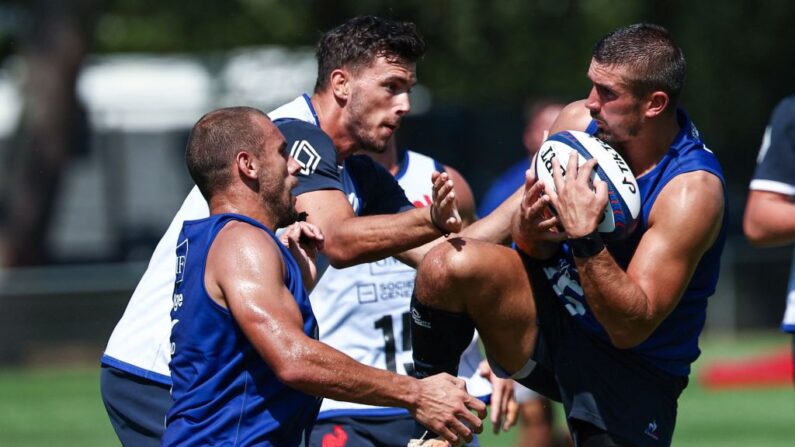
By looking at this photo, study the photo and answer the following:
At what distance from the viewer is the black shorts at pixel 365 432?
6375mm

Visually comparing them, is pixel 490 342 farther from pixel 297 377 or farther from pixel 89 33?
pixel 89 33

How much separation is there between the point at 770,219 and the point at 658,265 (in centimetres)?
195

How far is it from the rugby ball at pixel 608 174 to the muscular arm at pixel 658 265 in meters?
0.13

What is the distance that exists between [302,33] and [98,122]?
3.75 metres

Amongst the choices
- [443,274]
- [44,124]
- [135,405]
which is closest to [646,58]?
[443,274]

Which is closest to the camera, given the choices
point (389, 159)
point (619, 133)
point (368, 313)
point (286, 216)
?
point (286, 216)

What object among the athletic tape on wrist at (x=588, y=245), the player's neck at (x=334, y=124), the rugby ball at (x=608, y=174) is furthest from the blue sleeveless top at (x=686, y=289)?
the player's neck at (x=334, y=124)

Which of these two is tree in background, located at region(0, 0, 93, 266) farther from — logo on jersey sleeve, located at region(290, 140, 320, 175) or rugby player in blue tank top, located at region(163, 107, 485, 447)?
rugby player in blue tank top, located at region(163, 107, 485, 447)

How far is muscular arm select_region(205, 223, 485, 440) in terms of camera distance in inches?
181

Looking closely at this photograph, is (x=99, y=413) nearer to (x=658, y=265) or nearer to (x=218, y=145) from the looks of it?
(x=218, y=145)

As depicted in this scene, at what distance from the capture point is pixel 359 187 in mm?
6273

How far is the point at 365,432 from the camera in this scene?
6.40 metres

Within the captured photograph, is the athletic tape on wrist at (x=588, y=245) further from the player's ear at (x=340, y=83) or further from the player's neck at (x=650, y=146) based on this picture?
the player's ear at (x=340, y=83)

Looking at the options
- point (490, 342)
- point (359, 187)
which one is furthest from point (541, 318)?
point (359, 187)
